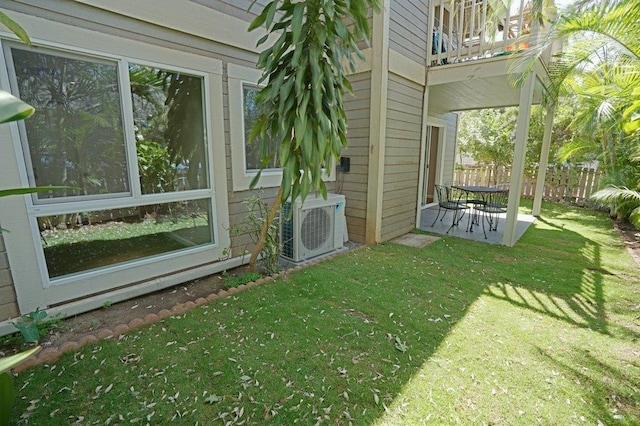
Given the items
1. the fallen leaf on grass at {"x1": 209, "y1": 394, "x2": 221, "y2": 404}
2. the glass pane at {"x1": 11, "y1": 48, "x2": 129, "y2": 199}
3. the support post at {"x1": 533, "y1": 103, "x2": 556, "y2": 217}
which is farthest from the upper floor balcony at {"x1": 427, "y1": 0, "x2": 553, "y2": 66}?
the fallen leaf on grass at {"x1": 209, "y1": 394, "x2": 221, "y2": 404}

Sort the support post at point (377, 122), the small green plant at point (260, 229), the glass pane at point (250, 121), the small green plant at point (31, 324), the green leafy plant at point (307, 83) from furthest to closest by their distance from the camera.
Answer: the support post at point (377, 122), the glass pane at point (250, 121), the small green plant at point (260, 229), the green leafy plant at point (307, 83), the small green plant at point (31, 324)

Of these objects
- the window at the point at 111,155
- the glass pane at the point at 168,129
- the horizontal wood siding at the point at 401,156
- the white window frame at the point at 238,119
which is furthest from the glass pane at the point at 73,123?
the horizontal wood siding at the point at 401,156

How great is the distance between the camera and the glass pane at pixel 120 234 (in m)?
2.62

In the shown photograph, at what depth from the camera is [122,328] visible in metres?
2.45

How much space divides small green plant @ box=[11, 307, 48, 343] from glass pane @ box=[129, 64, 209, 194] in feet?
4.34

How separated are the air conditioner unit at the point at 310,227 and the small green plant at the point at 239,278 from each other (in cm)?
70

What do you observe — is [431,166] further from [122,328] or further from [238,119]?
[122,328]

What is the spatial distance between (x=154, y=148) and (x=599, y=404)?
13.4 ft

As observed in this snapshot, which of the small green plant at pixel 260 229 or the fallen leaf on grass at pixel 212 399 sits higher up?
the small green plant at pixel 260 229

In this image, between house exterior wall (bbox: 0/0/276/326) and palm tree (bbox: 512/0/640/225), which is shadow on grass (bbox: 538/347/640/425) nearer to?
palm tree (bbox: 512/0/640/225)

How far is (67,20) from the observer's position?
2426 mm

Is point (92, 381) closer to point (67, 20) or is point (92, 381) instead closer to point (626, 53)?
point (67, 20)

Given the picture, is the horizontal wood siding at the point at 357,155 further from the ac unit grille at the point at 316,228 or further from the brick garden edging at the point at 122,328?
the brick garden edging at the point at 122,328

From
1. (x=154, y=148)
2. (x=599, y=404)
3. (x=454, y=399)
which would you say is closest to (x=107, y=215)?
(x=154, y=148)
